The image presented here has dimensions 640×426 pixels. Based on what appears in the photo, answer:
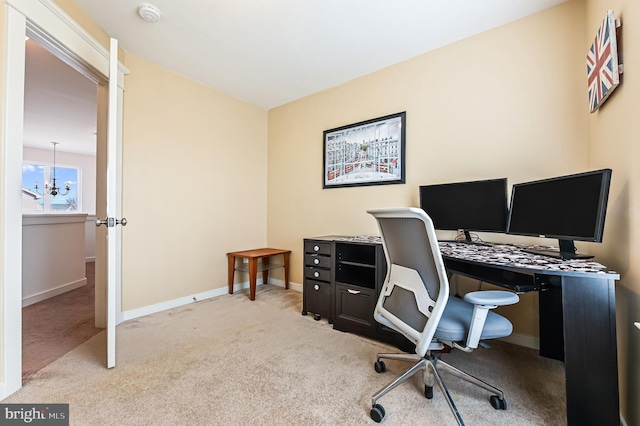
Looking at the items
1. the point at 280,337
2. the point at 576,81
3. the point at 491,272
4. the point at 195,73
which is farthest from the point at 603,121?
the point at 195,73

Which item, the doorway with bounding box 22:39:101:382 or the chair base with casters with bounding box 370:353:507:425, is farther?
the doorway with bounding box 22:39:101:382

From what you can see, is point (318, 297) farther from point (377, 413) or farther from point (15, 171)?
point (15, 171)

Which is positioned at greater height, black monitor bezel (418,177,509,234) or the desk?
black monitor bezel (418,177,509,234)

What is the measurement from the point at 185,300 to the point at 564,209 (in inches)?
135

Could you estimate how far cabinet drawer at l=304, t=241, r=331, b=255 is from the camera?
2.68 m

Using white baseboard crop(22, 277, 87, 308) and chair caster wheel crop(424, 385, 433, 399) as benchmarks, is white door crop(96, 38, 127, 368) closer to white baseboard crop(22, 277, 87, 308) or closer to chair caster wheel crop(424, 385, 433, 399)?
chair caster wheel crop(424, 385, 433, 399)

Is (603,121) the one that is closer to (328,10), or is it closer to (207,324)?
(328,10)

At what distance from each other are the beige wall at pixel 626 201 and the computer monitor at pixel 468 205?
1.87ft

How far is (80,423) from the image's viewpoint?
134 cm

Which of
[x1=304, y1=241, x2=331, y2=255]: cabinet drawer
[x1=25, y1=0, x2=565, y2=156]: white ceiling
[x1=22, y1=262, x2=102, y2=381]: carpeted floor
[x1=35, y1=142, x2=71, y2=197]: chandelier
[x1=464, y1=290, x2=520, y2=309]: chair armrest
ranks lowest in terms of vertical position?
[x1=22, y1=262, x2=102, y2=381]: carpeted floor

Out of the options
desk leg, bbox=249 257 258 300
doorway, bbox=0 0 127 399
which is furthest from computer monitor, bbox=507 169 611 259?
doorway, bbox=0 0 127 399

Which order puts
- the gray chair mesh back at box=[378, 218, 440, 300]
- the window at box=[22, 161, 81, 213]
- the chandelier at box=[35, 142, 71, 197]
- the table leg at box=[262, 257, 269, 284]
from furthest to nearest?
the window at box=[22, 161, 81, 213] → the chandelier at box=[35, 142, 71, 197] → the table leg at box=[262, 257, 269, 284] → the gray chair mesh back at box=[378, 218, 440, 300]

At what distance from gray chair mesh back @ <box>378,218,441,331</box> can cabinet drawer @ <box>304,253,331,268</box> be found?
108 centimetres

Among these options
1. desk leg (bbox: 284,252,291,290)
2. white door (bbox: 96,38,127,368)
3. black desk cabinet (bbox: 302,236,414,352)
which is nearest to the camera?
white door (bbox: 96,38,127,368)
